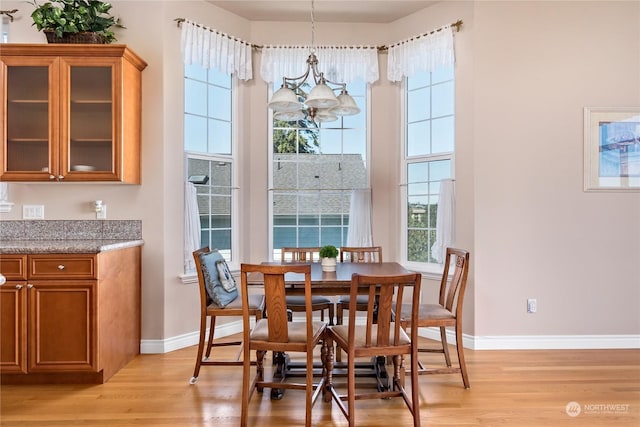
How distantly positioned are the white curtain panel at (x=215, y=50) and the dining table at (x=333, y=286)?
2035 mm

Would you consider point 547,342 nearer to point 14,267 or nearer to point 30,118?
point 14,267

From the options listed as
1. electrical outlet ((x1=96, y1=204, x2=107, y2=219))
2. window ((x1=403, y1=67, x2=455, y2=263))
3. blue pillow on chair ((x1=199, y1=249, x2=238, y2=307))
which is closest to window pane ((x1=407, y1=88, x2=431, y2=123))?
window ((x1=403, y1=67, x2=455, y2=263))

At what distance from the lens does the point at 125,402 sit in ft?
8.44

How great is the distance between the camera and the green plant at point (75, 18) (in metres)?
3.08

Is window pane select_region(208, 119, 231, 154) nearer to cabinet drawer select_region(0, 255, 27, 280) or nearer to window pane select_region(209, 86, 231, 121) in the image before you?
window pane select_region(209, 86, 231, 121)

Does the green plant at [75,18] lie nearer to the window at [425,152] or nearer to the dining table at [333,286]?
the dining table at [333,286]

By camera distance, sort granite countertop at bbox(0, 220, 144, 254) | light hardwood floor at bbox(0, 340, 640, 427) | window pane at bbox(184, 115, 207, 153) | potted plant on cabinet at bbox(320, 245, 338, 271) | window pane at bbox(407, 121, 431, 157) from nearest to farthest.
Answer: light hardwood floor at bbox(0, 340, 640, 427) < potted plant on cabinet at bbox(320, 245, 338, 271) < granite countertop at bbox(0, 220, 144, 254) < window pane at bbox(184, 115, 207, 153) < window pane at bbox(407, 121, 431, 157)

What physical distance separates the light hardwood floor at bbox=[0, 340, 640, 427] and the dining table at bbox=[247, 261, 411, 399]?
21 cm

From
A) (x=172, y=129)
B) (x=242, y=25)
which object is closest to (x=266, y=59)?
(x=242, y=25)

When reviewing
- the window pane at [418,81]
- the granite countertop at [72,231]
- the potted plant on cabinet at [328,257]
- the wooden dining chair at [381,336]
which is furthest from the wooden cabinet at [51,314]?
the window pane at [418,81]

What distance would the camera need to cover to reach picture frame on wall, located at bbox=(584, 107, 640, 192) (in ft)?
11.7

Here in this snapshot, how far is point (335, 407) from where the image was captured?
251cm

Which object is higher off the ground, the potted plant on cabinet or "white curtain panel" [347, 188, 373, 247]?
"white curtain panel" [347, 188, 373, 247]

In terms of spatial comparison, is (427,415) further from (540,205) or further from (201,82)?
(201,82)
